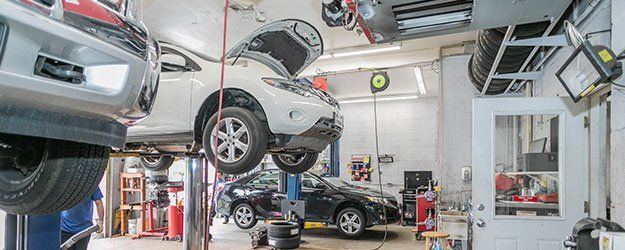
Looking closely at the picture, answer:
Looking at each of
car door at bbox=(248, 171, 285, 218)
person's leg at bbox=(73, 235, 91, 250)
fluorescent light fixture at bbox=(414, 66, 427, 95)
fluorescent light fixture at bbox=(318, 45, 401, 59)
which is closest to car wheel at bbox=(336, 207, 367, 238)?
car door at bbox=(248, 171, 285, 218)

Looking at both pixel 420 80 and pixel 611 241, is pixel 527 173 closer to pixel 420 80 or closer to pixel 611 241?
pixel 611 241

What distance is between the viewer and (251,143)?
313 cm

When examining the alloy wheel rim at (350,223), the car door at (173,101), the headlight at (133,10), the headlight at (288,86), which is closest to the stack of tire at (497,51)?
the headlight at (288,86)

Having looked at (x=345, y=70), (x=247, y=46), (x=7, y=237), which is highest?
(x=345, y=70)

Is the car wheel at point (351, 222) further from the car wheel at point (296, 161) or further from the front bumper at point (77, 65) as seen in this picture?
the front bumper at point (77, 65)

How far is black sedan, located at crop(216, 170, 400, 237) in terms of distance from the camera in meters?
7.66

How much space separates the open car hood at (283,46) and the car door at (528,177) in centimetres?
163

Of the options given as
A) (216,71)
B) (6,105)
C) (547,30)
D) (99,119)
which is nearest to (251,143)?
(216,71)

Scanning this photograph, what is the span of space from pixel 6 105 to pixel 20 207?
689 mm

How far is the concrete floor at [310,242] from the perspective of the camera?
701 centimetres

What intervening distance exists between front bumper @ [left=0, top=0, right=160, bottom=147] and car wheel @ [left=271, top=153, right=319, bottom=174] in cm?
300

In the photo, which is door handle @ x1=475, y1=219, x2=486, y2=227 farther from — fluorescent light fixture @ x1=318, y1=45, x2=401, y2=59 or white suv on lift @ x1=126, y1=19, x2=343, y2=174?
fluorescent light fixture @ x1=318, y1=45, x2=401, y2=59

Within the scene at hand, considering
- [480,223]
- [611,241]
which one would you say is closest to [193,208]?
[480,223]

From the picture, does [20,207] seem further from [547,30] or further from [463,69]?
[463,69]
